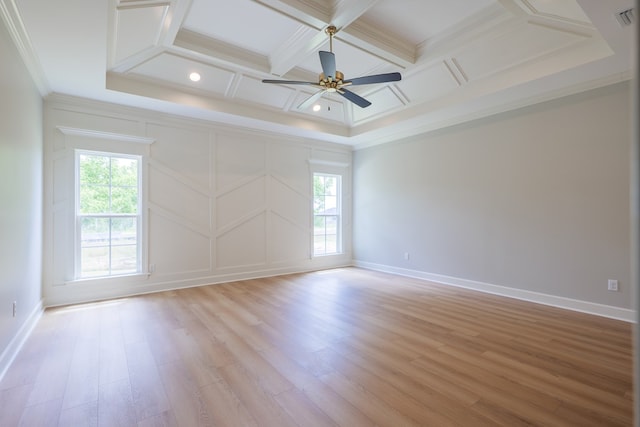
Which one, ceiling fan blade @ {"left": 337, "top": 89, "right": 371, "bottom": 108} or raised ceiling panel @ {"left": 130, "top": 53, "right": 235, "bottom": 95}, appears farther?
raised ceiling panel @ {"left": 130, "top": 53, "right": 235, "bottom": 95}

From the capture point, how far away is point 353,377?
7.23 ft

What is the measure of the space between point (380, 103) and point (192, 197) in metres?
3.52

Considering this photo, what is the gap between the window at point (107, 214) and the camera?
13.7 feet

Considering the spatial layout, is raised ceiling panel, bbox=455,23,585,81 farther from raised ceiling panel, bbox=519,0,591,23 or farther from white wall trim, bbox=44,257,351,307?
white wall trim, bbox=44,257,351,307

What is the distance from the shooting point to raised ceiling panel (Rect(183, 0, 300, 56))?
3.07 m

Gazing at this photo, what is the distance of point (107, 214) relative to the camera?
431cm

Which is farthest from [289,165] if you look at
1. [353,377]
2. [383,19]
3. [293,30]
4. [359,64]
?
[353,377]

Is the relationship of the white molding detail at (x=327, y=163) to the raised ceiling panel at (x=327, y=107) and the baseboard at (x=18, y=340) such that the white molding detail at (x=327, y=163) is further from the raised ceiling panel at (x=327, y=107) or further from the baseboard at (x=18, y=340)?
the baseboard at (x=18, y=340)

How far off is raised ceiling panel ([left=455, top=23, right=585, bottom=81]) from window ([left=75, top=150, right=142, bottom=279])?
4821 mm

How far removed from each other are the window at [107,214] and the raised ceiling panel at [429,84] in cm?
420

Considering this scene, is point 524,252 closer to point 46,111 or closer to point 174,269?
point 174,269

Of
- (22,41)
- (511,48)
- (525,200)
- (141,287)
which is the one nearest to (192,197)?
(141,287)

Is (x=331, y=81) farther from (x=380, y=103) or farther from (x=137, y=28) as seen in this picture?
(x=380, y=103)

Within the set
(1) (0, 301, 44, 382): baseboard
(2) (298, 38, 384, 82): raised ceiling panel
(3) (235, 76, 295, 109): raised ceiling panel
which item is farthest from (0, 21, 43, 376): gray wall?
(2) (298, 38, 384, 82): raised ceiling panel
